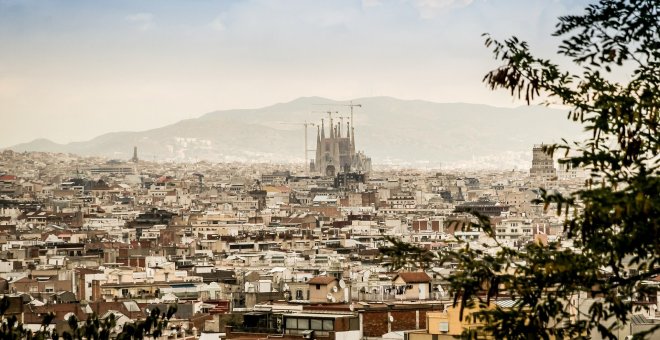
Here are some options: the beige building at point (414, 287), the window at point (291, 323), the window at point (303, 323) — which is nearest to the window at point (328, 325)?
the window at point (303, 323)

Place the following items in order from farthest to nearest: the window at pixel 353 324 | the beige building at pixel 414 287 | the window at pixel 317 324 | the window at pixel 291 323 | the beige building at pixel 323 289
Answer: the beige building at pixel 414 287
the beige building at pixel 323 289
the window at pixel 353 324
the window at pixel 317 324
the window at pixel 291 323

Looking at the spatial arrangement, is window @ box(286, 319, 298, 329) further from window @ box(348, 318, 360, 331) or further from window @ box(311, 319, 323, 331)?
window @ box(348, 318, 360, 331)

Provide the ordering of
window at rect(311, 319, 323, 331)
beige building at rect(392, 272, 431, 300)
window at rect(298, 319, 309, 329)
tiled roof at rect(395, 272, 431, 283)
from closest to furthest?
window at rect(298, 319, 309, 329) → window at rect(311, 319, 323, 331) → beige building at rect(392, 272, 431, 300) → tiled roof at rect(395, 272, 431, 283)

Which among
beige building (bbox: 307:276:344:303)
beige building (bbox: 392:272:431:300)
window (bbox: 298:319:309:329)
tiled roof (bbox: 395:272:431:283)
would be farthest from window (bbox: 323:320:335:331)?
tiled roof (bbox: 395:272:431:283)

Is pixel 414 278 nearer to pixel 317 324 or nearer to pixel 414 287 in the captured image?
pixel 414 287

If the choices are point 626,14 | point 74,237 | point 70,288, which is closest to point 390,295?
point 70,288

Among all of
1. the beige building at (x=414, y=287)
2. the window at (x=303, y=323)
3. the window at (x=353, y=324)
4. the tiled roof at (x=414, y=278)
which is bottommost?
the beige building at (x=414, y=287)

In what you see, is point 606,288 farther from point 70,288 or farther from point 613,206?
point 70,288

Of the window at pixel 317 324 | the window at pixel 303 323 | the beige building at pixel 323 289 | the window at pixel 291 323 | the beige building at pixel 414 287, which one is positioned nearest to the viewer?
the window at pixel 291 323

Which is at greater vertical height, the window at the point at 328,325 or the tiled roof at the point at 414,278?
the window at the point at 328,325

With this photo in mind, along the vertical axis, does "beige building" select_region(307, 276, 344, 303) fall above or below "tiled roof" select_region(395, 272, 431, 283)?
below

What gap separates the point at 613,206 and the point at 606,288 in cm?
54

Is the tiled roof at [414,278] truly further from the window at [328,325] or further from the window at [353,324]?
the window at [328,325]

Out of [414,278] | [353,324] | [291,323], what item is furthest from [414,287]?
[291,323]
